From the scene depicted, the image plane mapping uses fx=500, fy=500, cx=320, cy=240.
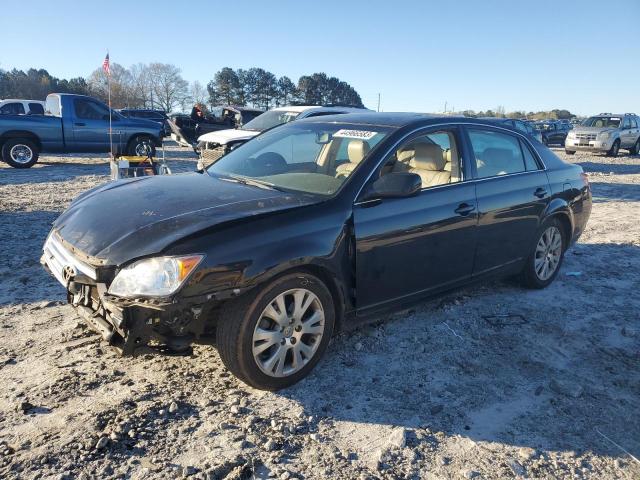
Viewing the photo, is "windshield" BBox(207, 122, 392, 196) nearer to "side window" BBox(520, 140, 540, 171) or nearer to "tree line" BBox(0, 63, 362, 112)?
"side window" BBox(520, 140, 540, 171)

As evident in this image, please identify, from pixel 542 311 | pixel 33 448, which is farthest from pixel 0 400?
pixel 542 311

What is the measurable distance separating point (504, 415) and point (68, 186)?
9683 mm

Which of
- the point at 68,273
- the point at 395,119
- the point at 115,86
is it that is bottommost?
the point at 68,273

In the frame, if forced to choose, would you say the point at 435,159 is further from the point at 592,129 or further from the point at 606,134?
the point at 592,129

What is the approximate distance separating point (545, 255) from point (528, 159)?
0.98m

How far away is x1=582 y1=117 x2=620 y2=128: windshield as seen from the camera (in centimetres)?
2201

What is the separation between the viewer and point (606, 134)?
2100cm

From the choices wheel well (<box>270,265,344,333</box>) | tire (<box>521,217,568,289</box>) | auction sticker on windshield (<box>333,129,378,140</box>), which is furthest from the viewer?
tire (<box>521,217,568,289</box>)

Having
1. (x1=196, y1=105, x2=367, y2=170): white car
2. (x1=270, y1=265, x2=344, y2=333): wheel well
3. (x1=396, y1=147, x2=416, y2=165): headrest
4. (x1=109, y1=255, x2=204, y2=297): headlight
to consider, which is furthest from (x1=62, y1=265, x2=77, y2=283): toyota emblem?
(x1=196, y1=105, x2=367, y2=170): white car

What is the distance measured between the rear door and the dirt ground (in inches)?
22.3

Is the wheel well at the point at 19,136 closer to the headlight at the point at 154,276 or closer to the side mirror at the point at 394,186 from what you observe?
the headlight at the point at 154,276

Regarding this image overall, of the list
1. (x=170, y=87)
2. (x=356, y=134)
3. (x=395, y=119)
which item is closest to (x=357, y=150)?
(x=356, y=134)

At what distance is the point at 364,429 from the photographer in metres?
2.79

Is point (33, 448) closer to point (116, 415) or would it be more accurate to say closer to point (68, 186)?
point (116, 415)
